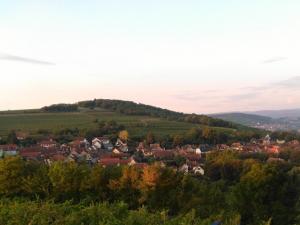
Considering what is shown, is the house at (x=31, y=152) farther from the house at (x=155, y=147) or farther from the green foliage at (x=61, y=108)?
the green foliage at (x=61, y=108)

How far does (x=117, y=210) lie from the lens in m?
16.9

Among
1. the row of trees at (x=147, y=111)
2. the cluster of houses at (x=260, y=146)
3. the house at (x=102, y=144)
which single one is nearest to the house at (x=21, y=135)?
the house at (x=102, y=144)

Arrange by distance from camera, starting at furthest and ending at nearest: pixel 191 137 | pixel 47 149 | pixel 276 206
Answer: pixel 191 137, pixel 47 149, pixel 276 206

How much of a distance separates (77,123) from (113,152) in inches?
1059

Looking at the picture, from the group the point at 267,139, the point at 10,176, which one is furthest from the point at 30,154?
the point at 267,139

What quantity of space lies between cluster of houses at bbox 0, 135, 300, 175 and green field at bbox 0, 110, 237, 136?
899 centimetres

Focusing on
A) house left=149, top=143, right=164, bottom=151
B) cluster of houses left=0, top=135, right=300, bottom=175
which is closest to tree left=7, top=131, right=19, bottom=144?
cluster of houses left=0, top=135, right=300, bottom=175

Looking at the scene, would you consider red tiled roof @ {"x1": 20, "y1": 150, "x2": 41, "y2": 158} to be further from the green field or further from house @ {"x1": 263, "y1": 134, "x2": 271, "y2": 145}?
house @ {"x1": 263, "y1": 134, "x2": 271, "y2": 145}

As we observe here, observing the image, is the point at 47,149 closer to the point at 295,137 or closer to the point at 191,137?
the point at 191,137

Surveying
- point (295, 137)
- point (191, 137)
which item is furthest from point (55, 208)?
point (295, 137)

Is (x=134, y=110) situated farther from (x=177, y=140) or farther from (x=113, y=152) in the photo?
(x=113, y=152)

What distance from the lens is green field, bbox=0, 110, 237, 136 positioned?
8938 centimetres

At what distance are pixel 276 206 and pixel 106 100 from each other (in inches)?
4116

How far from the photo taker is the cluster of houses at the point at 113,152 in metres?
59.1
